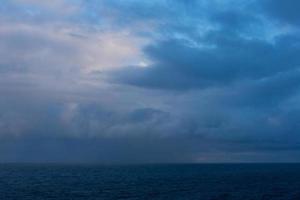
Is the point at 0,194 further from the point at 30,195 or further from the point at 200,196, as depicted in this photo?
the point at 200,196

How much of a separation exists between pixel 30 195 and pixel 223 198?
121 ft

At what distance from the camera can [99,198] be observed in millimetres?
84125

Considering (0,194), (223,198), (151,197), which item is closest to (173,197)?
(151,197)

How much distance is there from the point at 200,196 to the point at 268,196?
13.1 m

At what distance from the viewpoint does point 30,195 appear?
86.9m

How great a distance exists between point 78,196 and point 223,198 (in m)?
27.9

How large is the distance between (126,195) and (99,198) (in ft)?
19.9

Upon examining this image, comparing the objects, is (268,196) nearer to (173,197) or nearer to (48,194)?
(173,197)

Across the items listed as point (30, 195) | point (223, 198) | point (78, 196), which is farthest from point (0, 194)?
point (223, 198)

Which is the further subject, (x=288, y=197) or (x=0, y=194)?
(x=0, y=194)

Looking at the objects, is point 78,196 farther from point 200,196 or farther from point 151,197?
point 200,196

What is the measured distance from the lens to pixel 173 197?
277 ft

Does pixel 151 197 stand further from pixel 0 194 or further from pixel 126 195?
pixel 0 194

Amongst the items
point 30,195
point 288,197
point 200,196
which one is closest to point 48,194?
point 30,195
